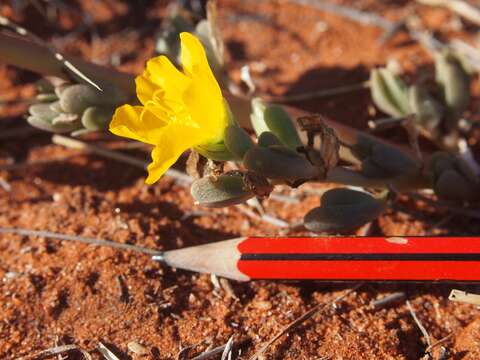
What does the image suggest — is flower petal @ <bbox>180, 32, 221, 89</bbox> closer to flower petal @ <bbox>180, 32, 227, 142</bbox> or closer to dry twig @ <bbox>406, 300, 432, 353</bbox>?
flower petal @ <bbox>180, 32, 227, 142</bbox>

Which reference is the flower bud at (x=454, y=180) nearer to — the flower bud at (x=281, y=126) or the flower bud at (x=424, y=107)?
the flower bud at (x=424, y=107)

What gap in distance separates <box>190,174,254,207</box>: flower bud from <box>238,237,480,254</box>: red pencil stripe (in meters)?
0.13

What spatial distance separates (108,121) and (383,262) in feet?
3.00

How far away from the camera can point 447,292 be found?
5.91 ft

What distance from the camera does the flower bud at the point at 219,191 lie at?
1.62m

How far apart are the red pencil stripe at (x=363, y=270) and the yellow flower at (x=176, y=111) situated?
33 cm

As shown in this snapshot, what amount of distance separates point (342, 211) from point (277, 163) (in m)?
0.29

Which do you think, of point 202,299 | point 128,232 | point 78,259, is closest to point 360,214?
point 202,299

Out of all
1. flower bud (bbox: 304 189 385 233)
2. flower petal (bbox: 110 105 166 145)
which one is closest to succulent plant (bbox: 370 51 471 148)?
flower bud (bbox: 304 189 385 233)

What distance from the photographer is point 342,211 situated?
179cm

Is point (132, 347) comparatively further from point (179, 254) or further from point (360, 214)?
point (360, 214)

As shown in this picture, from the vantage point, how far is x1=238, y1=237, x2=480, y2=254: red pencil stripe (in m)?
1.59

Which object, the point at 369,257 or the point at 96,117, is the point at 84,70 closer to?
the point at 96,117

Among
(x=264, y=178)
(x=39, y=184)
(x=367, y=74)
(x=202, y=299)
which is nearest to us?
(x=264, y=178)
